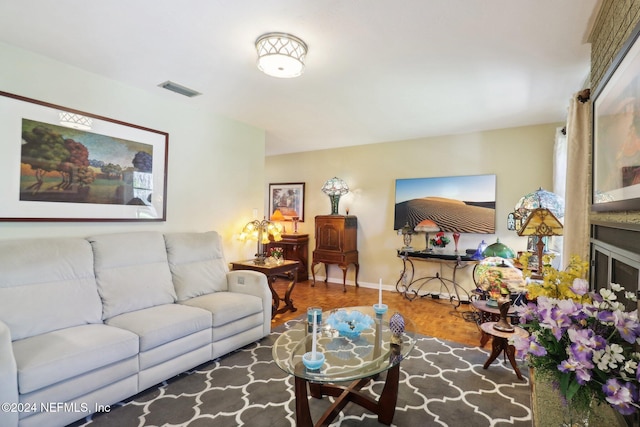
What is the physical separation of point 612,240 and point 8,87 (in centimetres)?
407

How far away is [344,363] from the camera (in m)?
1.90

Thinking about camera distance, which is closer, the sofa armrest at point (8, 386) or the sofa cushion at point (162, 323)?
the sofa armrest at point (8, 386)

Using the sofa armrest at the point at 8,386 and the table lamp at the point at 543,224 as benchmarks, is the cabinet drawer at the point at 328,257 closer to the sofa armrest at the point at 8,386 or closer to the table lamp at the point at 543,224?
the table lamp at the point at 543,224

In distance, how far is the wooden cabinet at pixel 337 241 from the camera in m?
5.42

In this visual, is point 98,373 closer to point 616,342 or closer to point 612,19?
point 616,342

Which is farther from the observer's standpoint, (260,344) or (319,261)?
(319,261)

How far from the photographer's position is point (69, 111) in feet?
9.09

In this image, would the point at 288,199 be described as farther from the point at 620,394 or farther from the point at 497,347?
the point at 620,394

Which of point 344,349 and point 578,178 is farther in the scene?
point 578,178

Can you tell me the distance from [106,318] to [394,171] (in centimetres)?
437

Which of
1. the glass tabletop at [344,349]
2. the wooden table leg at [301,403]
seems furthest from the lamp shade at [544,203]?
the wooden table leg at [301,403]

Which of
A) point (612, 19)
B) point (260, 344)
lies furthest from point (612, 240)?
→ point (260, 344)

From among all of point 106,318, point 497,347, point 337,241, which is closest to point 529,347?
point 497,347

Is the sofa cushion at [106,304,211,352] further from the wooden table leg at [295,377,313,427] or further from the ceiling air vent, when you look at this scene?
the ceiling air vent
